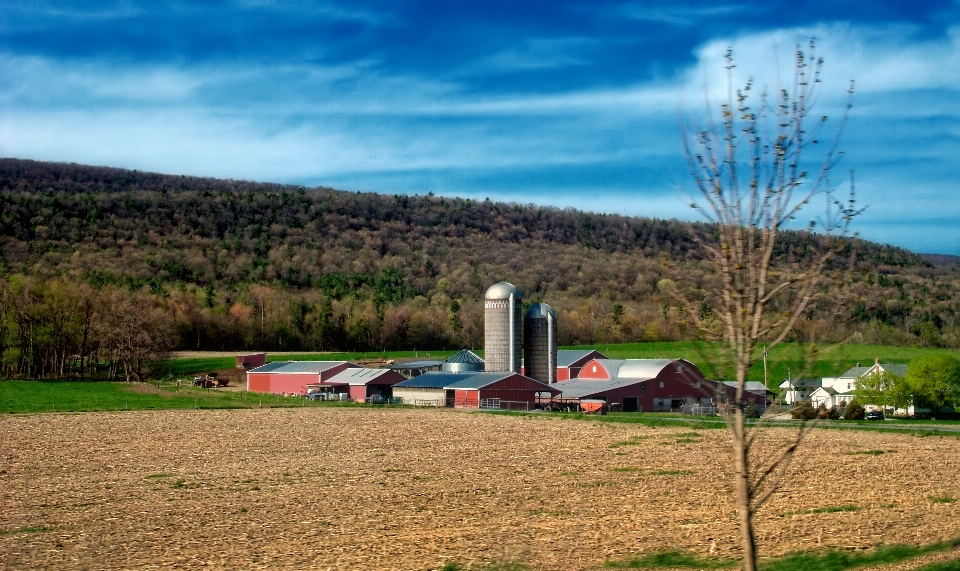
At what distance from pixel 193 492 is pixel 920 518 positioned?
15.9m

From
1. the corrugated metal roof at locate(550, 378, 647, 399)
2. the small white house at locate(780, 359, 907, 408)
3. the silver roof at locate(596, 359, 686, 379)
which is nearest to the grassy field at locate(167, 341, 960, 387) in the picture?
the small white house at locate(780, 359, 907, 408)

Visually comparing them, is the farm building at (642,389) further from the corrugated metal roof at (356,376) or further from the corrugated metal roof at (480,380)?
the corrugated metal roof at (356,376)

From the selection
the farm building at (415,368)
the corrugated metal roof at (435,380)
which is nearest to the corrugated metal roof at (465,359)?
the corrugated metal roof at (435,380)

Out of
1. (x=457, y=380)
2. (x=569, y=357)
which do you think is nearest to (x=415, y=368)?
(x=569, y=357)

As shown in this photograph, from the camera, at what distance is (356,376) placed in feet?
222

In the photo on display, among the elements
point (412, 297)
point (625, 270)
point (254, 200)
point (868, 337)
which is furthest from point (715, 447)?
point (254, 200)

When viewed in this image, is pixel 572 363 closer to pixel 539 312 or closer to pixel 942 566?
pixel 539 312

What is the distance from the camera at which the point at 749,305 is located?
9250mm

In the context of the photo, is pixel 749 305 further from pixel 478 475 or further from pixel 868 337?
pixel 868 337

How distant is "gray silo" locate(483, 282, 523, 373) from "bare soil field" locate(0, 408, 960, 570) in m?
25.1

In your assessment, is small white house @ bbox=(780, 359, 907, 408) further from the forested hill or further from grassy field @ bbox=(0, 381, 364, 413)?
grassy field @ bbox=(0, 381, 364, 413)

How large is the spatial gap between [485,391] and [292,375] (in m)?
21.8

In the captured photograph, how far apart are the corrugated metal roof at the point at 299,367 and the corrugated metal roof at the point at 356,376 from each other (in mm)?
1498

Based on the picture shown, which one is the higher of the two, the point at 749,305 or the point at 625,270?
the point at 625,270
